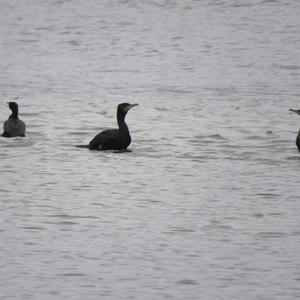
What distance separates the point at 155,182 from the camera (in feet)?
52.3

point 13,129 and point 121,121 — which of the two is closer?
point 121,121

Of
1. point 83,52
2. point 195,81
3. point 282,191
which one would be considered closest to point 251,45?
point 83,52

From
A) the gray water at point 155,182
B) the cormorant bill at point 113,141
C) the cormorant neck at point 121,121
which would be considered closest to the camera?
the gray water at point 155,182

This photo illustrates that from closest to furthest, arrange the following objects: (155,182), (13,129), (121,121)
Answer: (155,182)
(121,121)
(13,129)

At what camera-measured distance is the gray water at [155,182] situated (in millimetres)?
10867

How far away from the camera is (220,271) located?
11.0 meters

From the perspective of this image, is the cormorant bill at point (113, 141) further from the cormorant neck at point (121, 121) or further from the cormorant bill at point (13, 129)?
the cormorant bill at point (13, 129)

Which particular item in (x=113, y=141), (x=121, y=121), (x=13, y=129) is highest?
(x=121, y=121)

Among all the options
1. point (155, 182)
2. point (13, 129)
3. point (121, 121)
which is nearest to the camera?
point (155, 182)

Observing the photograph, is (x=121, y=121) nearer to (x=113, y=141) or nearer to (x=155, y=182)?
(x=113, y=141)

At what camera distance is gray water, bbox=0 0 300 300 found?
10867mm

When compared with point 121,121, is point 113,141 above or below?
below

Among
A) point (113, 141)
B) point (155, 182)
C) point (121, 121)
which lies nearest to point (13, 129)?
point (121, 121)

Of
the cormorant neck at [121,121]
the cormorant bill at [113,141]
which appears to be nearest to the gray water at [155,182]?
the cormorant bill at [113,141]
